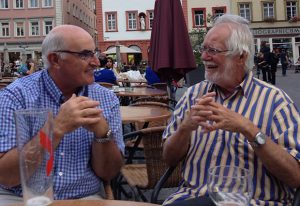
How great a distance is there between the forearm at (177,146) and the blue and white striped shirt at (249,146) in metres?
0.04

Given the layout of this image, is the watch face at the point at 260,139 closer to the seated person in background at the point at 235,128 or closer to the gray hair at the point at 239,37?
the seated person in background at the point at 235,128

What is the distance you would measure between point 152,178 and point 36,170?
5.40ft

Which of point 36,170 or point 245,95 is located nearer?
point 36,170

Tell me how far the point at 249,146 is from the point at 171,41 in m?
4.01

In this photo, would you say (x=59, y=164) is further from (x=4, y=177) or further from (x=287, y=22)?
(x=287, y=22)

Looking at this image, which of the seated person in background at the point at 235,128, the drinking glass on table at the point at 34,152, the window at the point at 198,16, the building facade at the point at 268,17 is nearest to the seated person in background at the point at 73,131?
the seated person in background at the point at 235,128

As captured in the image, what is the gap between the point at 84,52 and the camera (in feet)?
6.54

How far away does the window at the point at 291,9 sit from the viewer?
3569 cm

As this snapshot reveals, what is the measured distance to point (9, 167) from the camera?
5.28 ft

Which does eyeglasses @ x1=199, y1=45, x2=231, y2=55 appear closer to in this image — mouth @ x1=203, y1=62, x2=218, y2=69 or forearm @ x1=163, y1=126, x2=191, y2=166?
mouth @ x1=203, y1=62, x2=218, y2=69

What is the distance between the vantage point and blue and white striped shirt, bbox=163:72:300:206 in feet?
6.24

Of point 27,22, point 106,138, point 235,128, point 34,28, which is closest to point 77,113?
point 106,138

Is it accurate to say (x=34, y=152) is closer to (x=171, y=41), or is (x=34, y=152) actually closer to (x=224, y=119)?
(x=224, y=119)

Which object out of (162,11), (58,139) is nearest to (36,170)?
(58,139)
